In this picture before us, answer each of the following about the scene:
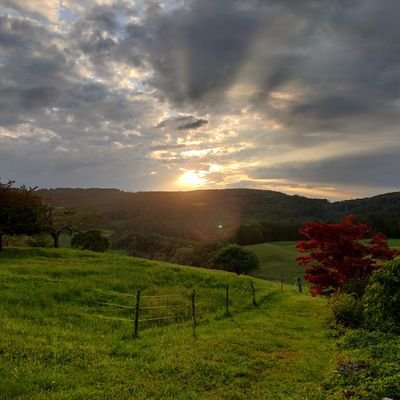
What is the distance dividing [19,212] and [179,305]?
26638 mm

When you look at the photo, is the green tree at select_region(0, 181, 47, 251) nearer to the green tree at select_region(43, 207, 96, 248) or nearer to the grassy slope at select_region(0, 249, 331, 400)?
the green tree at select_region(43, 207, 96, 248)

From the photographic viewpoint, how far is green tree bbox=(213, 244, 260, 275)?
69312 millimetres

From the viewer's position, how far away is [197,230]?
7451 inches

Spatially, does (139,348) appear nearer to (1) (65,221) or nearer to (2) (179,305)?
(2) (179,305)

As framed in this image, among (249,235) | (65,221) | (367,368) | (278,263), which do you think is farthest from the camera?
(249,235)

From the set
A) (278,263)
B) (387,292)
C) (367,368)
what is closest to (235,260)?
(278,263)

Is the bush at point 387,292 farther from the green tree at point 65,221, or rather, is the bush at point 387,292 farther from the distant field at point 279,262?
the distant field at point 279,262

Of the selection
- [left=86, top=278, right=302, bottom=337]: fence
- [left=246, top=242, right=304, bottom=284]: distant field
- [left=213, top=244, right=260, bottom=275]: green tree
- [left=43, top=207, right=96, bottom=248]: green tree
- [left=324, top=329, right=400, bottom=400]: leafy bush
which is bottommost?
[left=246, top=242, right=304, bottom=284]: distant field

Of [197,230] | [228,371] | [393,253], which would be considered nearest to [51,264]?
A: [228,371]

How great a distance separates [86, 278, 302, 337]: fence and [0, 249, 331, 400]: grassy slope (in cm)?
35

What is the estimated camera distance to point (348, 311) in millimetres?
23750

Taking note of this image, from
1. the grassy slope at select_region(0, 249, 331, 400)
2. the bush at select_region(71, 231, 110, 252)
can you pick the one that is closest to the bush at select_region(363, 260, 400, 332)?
the grassy slope at select_region(0, 249, 331, 400)

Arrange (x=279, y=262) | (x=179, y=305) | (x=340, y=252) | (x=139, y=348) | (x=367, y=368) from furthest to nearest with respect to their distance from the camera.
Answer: (x=279, y=262), (x=340, y=252), (x=179, y=305), (x=139, y=348), (x=367, y=368)

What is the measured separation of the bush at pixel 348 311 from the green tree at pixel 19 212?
33.5m
